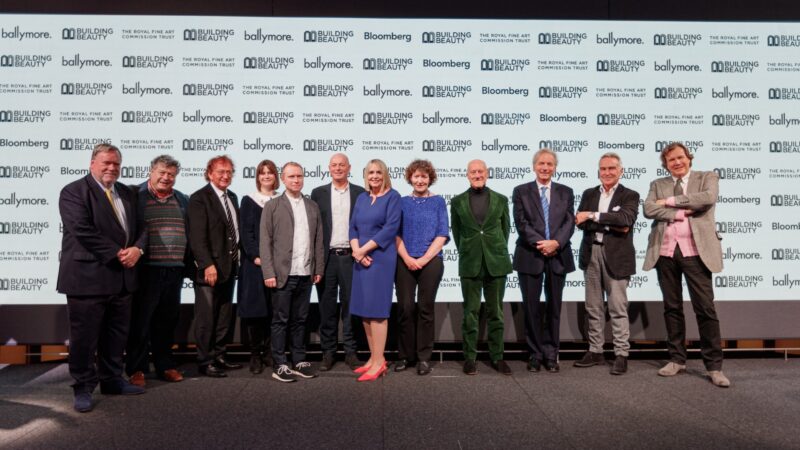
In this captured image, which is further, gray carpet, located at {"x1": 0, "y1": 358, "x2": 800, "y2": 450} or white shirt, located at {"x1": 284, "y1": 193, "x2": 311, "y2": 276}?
white shirt, located at {"x1": 284, "y1": 193, "x2": 311, "y2": 276}

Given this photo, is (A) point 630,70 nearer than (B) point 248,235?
No

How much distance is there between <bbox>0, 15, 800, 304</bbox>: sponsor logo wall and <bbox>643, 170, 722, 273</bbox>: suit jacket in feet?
2.57

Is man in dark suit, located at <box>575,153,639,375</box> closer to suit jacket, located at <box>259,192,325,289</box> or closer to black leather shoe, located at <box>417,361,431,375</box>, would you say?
black leather shoe, located at <box>417,361,431,375</box>

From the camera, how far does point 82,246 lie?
2770 millimetres

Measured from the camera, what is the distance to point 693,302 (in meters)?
3.42

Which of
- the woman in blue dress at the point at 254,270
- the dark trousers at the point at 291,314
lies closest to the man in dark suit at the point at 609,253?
the dark trousers at the point at 291,314

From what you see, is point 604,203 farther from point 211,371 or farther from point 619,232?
point 211,371

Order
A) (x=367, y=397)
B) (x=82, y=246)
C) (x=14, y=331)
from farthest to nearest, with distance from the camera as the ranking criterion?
(x=14, y=331) < (x=367, y=397) < (x=82, y=246)

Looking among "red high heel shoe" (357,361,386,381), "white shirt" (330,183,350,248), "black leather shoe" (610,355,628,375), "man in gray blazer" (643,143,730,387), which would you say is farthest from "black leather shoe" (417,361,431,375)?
"man in gray blazer" (643,143,730,387)

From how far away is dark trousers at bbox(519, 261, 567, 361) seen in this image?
3.51 meters

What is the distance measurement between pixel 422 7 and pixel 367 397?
342 cm

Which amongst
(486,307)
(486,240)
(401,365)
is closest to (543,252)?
(486,240)

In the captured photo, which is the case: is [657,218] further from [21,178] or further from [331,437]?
[21,178]

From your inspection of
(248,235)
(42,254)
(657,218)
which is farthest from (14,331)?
(657,218)
